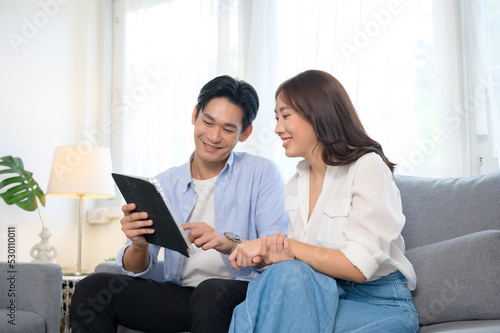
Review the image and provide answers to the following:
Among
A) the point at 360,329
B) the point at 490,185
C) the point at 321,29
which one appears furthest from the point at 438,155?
the point at 360,329

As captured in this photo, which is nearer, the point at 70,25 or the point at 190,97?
the point at 190,97

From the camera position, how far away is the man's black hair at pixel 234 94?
6.07 ft

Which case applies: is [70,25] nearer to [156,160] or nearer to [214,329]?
[156,160]

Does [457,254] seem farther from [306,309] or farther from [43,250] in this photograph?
[43,250]

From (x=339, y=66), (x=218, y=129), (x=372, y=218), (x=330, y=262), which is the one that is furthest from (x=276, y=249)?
(x=339, y=66)

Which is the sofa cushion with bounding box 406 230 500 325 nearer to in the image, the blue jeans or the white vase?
the blue jeans

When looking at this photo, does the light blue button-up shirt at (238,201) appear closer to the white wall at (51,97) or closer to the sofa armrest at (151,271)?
the sofa armrest at (151,271)

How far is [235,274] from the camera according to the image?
5.65 ft

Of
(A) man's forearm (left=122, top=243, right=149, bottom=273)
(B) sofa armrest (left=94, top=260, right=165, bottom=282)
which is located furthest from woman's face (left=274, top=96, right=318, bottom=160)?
(B) sofa armrest (left=94, top=260, right=165, bottom=282)

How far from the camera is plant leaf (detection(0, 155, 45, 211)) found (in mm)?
2945

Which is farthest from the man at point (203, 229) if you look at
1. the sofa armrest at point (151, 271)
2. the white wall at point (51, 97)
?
the white wall at point (51, 97)

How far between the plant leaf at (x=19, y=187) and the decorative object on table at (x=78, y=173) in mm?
144

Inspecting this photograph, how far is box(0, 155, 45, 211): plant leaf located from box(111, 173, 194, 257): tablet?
1.76 metres

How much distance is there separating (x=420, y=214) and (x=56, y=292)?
1.38 metres
